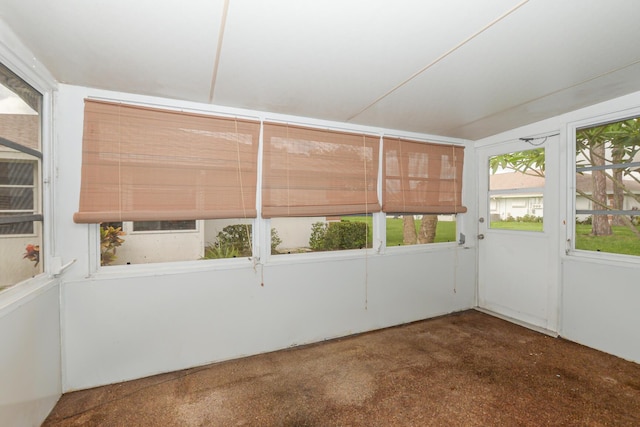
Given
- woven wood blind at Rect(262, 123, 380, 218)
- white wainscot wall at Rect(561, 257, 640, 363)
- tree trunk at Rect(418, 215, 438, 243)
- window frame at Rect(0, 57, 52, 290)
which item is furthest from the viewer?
tree trunk at Rect(418, 215, 438, 243)

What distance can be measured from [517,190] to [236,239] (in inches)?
129

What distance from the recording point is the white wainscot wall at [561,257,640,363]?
2.38 meters

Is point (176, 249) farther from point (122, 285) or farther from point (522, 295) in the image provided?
point (522, 295)

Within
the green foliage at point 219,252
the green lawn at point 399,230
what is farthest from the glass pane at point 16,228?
the green lawn at point 399,230

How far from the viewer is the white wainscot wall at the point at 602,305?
2.38m

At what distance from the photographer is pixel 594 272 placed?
→ 8.61ft

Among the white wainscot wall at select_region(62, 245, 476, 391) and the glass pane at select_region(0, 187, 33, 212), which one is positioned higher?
the glass pane at select_region(0, 187, 33, 212)

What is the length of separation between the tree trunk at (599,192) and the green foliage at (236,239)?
3.36 meters

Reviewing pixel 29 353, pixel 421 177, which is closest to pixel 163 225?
pixel 29 353

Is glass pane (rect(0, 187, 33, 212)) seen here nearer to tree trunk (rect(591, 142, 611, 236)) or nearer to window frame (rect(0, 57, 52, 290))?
window frame (rect(0, 57, 52, 290))

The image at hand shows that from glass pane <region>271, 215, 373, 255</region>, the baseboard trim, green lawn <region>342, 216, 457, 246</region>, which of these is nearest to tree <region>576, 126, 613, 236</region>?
the baseboard trim

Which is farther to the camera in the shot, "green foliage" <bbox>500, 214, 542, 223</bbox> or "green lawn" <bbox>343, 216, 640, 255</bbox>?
"green foliage" <bbox>500, 214, 542, 223</bbox>

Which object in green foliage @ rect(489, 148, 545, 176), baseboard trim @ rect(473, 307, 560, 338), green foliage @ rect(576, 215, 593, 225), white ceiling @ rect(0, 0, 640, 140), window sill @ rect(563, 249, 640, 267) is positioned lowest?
baseboard trim @ rect(473, 307, 560, 338)

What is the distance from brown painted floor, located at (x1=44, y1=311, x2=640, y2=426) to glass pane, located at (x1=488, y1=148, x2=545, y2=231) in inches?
53.1
